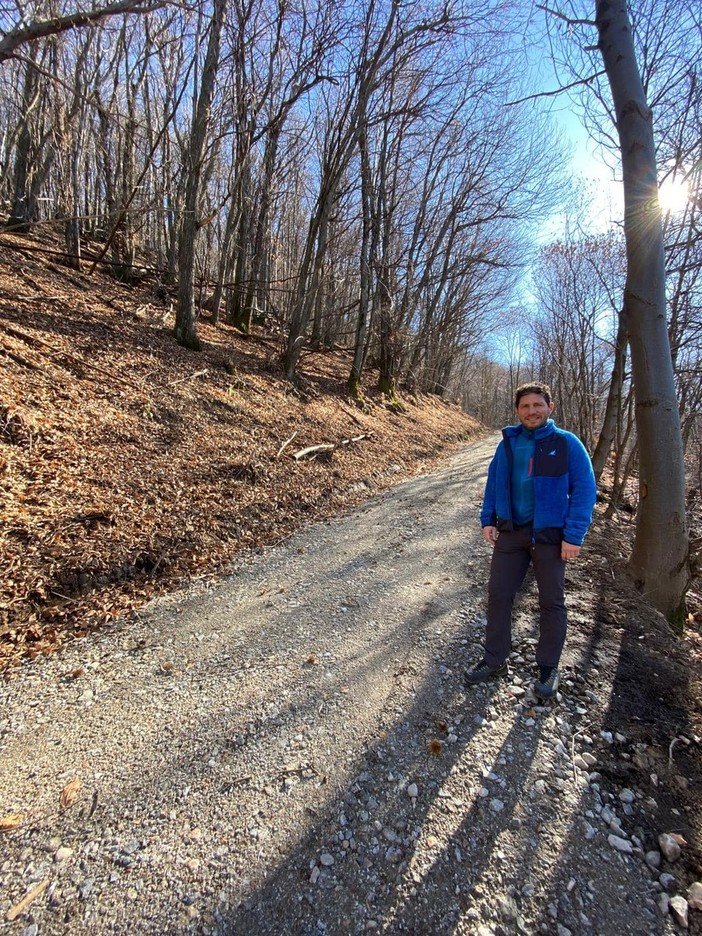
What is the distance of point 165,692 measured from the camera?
2787 millimetres

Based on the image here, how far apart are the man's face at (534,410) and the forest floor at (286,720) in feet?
5.86

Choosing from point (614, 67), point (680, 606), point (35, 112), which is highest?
point (35, 112)

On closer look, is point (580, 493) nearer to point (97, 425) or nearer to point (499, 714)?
point (499, 714)

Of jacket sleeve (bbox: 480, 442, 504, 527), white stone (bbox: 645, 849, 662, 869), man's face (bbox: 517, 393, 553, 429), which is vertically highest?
man's face (bbox: 517, 393, 553, 429)

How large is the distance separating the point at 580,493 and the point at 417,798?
1.97 metres

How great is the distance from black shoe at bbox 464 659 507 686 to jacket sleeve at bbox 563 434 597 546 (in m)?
1.07

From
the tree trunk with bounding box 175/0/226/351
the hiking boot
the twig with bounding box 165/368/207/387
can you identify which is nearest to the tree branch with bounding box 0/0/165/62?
the tree trunk with bounding box 175/0/226/351

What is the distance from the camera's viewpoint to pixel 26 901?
5.47 ft

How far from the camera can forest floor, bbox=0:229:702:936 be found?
1757 mm

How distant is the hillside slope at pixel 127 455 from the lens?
142 inches

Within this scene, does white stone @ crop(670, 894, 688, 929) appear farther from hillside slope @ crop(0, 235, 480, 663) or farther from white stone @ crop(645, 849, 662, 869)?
hillside slope @ crop(0, 235, 480, 663)

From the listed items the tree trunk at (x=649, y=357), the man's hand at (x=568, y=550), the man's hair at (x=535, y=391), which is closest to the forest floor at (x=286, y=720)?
the tree trunk at (x=649, y=357)

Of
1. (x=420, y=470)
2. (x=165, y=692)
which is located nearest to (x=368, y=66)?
(x=420, y=470)

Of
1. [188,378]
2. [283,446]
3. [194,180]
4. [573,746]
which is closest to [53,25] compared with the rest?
[194,180]
